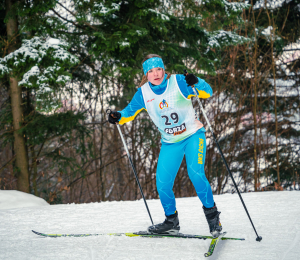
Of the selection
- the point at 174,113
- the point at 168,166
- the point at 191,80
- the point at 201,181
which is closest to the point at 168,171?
the point at 168,166

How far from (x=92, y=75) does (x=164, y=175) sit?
5.19 meters

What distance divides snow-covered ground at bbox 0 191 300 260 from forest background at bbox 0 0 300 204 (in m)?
1.66

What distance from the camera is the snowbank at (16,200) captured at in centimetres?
469

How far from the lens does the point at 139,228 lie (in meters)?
3.34

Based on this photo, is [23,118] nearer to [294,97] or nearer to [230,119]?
[230,119]

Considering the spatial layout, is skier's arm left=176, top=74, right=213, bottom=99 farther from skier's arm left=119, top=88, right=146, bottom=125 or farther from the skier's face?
skier's arm left=119, top=88, right=146, bottom=125

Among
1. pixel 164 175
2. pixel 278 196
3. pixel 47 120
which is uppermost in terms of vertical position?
pixel 47 120

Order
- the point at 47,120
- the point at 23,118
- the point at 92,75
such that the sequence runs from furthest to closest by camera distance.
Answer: the point at 92,75 → the point at 23,118 → the point at 47,120

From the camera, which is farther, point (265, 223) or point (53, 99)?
point (53, 99)

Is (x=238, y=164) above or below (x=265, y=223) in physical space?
below

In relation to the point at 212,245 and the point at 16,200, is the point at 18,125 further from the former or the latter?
the point at 212,245

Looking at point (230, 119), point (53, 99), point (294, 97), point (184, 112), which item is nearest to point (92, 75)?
point (53, 99)

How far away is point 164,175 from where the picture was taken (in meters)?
2.76

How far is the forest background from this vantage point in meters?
4.83
